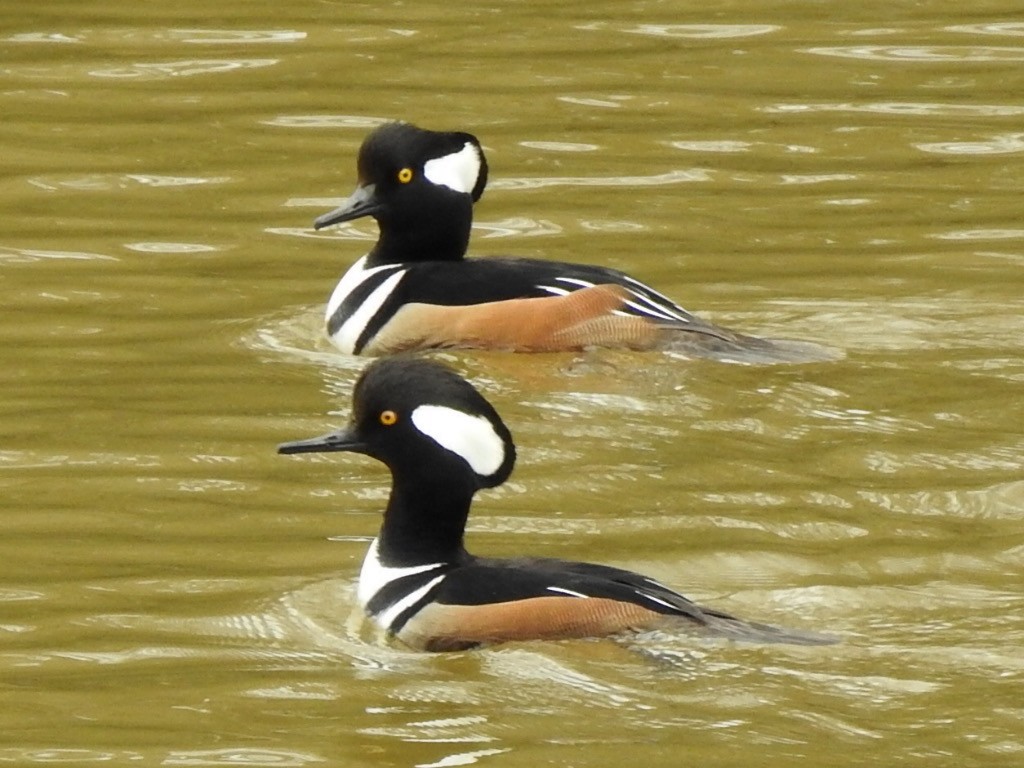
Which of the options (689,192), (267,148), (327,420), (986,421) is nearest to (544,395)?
(327,420)

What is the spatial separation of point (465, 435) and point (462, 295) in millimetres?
3096

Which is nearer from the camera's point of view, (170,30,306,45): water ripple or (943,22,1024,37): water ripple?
(170,30,306,45): water ripple

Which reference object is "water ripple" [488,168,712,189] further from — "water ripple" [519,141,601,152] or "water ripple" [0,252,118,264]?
"water ripple" [0,252,118,264]

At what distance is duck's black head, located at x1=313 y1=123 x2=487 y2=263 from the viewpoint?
32.9 feet

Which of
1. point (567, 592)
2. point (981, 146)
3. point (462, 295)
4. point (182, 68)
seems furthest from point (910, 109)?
point (567, 592)

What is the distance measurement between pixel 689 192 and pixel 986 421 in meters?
3.11

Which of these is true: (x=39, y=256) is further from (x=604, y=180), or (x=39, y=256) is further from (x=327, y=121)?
(x=604, y=180)

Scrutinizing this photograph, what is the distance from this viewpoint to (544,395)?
9.00 m

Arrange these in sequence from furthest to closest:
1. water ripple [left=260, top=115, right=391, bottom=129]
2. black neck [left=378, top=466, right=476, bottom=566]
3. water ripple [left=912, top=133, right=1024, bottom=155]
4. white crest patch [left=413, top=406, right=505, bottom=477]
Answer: water ripple [left=260, top=115, right=391, bottom=129], water ripple [left=912, top=133, right=1024, bottom=155], black neck [left=378, top=466, right=476, bottom=566], white crest patch [left=413, top=406, right=505, bottom=477]

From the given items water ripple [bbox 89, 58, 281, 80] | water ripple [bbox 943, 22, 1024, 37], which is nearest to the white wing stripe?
water ripple [bbox 89, 58, 281, 80]

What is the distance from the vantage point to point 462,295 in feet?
31.8

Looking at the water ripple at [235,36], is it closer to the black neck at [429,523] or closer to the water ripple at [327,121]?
the water ripple at [327,121]

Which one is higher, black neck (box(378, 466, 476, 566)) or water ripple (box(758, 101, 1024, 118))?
water ripple (box(758, 101, 1024, 118))

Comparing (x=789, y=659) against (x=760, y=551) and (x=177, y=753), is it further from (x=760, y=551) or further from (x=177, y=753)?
(x=177, y=753)
